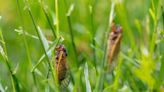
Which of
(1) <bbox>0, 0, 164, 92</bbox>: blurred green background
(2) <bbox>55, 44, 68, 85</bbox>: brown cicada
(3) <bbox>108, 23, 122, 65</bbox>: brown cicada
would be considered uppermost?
(2) <bbox>55, 44, 68, 85</bbox>: brown cicada

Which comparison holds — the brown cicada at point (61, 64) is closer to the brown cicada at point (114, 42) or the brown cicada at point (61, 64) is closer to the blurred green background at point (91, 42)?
the blurred green background at point (91, 42)

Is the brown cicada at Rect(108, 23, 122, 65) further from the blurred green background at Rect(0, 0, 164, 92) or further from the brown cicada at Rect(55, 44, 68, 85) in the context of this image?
the brown cicada at Rect(55, 44, 68, 85)

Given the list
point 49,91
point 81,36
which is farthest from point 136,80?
point 81,36

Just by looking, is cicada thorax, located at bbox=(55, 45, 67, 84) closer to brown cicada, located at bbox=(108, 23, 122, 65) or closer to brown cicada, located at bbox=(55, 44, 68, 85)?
brown cicada, located at bbox=(55, 44, 68, 85)

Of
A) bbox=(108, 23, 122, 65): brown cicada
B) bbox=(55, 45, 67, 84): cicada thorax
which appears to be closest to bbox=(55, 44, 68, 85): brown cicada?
bbox=(55, 45, 67, 84): cicada thorax

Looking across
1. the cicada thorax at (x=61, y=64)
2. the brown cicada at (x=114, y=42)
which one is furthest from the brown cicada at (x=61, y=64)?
the brown cicada at (x=114, y=42)

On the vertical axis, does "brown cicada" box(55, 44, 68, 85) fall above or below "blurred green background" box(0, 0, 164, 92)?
above

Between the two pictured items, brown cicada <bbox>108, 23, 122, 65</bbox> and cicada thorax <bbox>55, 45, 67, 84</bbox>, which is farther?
brown cicada <bbox>108, 23, 122, 65</bbox>

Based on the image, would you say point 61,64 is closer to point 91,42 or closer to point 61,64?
point 61,64

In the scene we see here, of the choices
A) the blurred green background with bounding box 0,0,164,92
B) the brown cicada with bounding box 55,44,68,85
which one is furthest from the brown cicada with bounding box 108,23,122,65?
the brown cicada with bounding box 55,44,68,85
